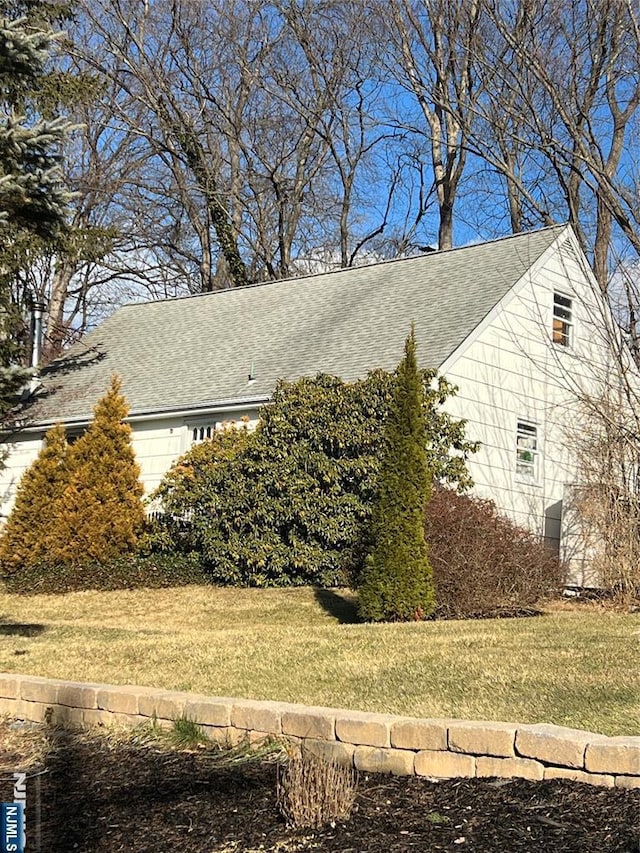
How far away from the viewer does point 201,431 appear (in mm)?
18594

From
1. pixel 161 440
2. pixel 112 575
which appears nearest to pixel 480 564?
pixel 112 575

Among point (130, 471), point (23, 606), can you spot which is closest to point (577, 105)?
point (130, 471)

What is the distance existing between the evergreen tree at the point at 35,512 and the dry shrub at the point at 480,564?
7.49 meters

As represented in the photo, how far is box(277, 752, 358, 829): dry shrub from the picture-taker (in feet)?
13.8

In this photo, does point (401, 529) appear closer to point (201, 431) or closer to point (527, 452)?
point (527, 452)

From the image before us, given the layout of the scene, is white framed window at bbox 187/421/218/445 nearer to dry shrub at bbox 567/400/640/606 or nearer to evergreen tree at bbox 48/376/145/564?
evergreen tree at bbox 48/376/145/564

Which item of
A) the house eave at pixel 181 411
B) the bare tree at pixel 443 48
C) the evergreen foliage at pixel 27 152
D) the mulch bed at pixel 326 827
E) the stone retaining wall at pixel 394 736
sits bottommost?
the mulch bed at pixel 326 827

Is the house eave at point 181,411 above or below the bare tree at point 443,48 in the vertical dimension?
below

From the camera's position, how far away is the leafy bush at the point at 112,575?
15.0 metres

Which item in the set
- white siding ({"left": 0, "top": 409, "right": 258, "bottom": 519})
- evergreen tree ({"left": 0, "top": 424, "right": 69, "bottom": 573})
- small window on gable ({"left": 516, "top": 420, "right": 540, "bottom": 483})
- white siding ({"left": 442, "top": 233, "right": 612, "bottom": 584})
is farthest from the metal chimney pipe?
small window on gable ({"left": 516, "top": 420, "right": 540, "bottom": 483})

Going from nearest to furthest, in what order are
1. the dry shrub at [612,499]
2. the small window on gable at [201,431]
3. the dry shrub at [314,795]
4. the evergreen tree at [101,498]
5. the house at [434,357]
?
the dry shrub at [314,795], the dry shrub at [612,499], the evergreen tree at [101,498], the house at [434,357], the small window on gable at [201,431]

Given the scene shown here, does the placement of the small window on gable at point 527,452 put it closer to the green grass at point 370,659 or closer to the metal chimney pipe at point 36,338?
the green grass at point 370,659

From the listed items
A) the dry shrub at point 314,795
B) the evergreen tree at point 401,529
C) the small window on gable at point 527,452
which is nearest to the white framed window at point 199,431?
the small window on gable at point 527,452

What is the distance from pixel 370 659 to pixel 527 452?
1046 cm
